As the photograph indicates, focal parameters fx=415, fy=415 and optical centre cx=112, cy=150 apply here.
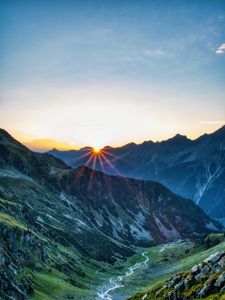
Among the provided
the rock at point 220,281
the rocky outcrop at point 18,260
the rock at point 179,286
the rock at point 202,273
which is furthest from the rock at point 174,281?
the rocky outcrop at point 18,260

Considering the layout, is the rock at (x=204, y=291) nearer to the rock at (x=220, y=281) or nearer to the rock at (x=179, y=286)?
the rock at (x=220, y=281)

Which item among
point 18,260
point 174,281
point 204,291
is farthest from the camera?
point 18,260

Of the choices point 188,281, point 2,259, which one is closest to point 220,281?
point 188,281

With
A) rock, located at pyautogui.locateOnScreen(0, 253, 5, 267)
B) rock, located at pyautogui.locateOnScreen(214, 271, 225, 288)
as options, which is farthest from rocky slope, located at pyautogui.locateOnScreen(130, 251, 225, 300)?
rock, located at pyautogui.locateOnScreen(0, 253, 5, 267)

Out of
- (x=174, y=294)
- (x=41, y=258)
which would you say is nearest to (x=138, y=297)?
(x=174, y=294)

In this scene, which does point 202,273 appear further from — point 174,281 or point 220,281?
point 220,281

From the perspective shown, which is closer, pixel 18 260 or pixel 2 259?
pixel 2 259

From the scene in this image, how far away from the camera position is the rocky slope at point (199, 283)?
189ft

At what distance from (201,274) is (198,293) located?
17.9 ft

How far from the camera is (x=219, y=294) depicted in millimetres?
54781

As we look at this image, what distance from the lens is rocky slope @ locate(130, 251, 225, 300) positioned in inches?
2270

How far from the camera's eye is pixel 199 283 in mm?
62312

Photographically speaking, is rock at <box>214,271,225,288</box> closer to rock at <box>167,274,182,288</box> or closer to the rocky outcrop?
rock at <box>167,274,182,288</box>

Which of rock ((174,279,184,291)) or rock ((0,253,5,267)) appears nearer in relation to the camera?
rock ((174,279,184,291))
